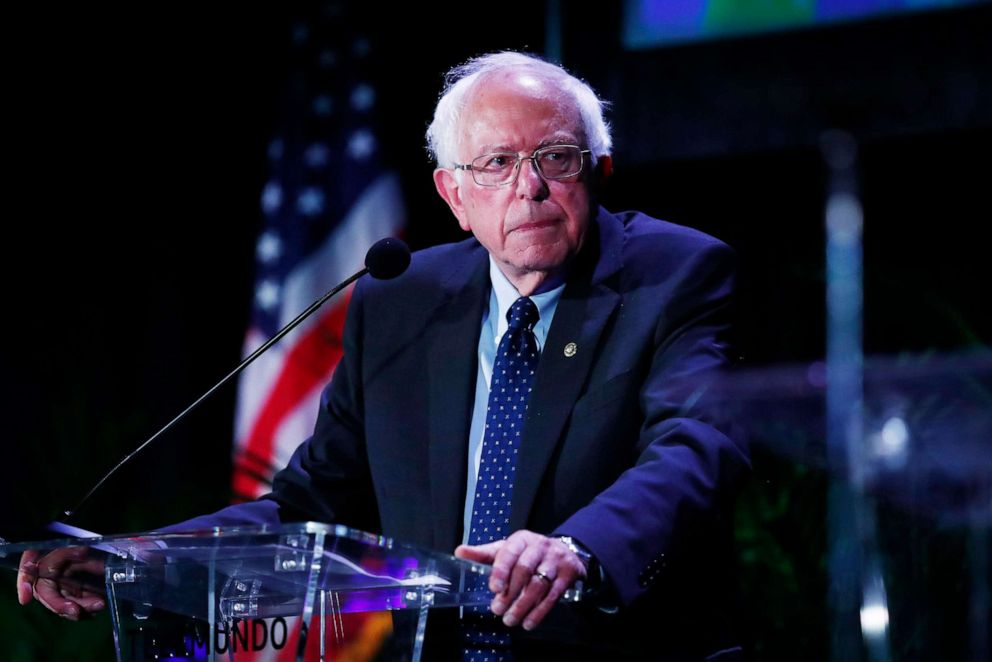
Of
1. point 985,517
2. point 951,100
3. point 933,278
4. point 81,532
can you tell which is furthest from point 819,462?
point 951,100

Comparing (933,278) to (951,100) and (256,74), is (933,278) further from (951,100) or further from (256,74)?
(256,74)

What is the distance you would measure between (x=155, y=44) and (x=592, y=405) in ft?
10.8

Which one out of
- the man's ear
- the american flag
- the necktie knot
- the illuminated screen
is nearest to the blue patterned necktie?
the necktie knot

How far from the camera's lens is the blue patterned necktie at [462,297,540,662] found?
2.08m

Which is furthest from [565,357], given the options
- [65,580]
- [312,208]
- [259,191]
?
[259,191]

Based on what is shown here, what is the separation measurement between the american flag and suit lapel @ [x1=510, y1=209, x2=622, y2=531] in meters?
2.17

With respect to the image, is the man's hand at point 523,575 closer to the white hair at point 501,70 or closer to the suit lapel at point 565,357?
the suit lapel at point 565,357

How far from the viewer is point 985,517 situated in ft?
5.02

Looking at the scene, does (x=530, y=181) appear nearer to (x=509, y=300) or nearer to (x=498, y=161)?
(x=498, y=161)

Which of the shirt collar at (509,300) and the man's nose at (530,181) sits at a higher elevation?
the man's nose at (530,181)

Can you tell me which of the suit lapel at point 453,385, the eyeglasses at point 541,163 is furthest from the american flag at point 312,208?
the eyeglasses at point 541,163

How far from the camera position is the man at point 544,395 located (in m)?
2.06

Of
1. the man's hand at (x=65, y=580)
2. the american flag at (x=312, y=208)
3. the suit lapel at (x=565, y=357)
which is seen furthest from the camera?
the american flag at (x=312, y=208)

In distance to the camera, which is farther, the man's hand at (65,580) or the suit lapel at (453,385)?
the suit lapel at (453,385)
